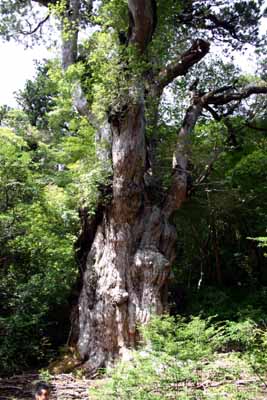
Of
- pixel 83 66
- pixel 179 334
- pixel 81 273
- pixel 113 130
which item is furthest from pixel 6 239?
pixel 179 334

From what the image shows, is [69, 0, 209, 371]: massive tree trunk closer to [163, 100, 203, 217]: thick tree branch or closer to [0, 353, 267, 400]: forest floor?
[163, 100, 203, 217]: thick tree branch

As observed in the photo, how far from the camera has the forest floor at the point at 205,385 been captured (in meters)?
3.91

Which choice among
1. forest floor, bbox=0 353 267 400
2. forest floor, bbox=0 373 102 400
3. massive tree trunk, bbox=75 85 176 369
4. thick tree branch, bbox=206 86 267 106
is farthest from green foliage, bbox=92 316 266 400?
thick tree branch, bbox=206 86 267 106

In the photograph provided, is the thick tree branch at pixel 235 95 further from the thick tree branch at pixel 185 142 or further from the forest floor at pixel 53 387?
the forest floor at pixel 53 387

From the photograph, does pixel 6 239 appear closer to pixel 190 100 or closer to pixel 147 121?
pixel 147 121

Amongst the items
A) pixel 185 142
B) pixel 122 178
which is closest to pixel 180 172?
pixel 185 142

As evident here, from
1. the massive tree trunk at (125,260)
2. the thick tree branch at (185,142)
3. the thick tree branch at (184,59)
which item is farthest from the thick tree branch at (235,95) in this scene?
the massive tree trunk at (125,260)

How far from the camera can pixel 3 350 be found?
23.2 ft

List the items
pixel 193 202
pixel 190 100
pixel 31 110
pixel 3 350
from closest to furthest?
1. pixel 3 350
2. pixel 190 100
3. pixel 193 202
4. pixel 31 110

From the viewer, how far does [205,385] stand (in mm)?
4551

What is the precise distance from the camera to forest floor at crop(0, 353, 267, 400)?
391cm

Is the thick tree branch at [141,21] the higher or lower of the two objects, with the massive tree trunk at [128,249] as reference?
higher

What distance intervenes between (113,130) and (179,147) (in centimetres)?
154

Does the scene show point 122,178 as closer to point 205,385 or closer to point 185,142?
point 185,142
